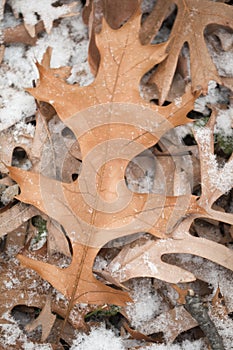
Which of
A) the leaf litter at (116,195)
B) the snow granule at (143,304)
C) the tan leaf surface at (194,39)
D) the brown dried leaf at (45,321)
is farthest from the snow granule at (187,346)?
the tan leaf surface at (194,39)

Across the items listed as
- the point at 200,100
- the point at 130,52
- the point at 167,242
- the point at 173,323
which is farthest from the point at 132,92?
the point at 173,323

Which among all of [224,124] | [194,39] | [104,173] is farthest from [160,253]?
[194,39]

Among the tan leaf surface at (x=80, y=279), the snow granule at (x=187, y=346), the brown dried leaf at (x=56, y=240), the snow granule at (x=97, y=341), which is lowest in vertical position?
the snow granule at (x=187, y=346)

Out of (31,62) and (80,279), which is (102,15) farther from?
(80,279)

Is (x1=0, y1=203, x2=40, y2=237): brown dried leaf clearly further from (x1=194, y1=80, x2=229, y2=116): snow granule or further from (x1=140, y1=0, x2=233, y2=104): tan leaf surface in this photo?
(x1=194, y1=80, x2=229, y2=116): snow granule

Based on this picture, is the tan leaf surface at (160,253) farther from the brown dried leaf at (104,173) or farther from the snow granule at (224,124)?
the snow granule at (224,124)

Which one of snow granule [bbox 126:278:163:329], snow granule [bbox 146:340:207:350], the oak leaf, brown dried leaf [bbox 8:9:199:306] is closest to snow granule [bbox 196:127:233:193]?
the oak leaf

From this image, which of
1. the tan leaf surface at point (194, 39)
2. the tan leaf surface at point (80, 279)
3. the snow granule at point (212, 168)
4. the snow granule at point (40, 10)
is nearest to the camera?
the tan leaf surface at point (80, 279)
